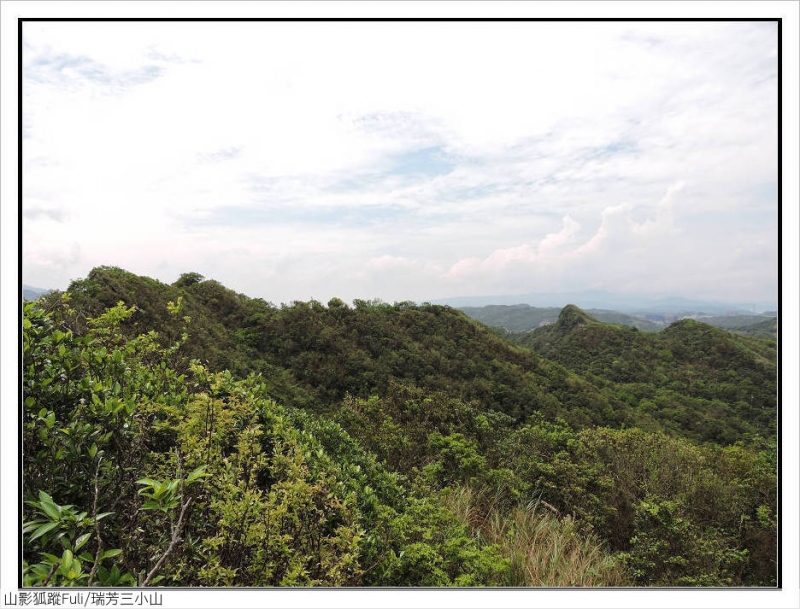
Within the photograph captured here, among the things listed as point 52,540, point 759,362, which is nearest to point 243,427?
point 52,540

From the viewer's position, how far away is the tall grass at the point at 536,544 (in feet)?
7.23

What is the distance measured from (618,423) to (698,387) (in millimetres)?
6810

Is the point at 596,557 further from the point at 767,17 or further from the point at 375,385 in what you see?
the point at 375,385

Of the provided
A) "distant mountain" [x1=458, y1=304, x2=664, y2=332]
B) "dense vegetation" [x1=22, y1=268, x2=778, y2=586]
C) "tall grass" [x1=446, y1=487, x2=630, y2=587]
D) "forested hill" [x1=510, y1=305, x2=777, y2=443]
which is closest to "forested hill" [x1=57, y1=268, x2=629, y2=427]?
"forested hill" [x1=510, y1=305, x2=777, y2=443]

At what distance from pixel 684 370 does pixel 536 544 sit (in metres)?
19.3

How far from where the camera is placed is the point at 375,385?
1112 cm

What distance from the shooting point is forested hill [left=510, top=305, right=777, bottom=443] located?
13406 millimetres

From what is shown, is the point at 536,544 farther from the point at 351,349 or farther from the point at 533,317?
the point at 533,317

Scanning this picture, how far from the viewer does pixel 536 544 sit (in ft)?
8.62

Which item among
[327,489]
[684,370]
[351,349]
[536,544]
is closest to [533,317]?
[684,370]

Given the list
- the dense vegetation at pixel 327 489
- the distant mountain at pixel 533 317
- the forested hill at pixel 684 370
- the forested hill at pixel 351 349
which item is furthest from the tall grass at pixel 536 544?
the distant mountain at pixel 533 317

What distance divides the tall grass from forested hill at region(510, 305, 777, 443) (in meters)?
11.9

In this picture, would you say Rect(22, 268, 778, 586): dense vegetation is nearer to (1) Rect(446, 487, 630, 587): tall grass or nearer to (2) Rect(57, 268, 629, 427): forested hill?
(1) Rect(446, 487, 630, 587): tall grass

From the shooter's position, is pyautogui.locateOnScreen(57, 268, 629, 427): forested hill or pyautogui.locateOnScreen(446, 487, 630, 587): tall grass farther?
pyautogui.locateOnScreen(57, 268, 629, 427): forested hill
